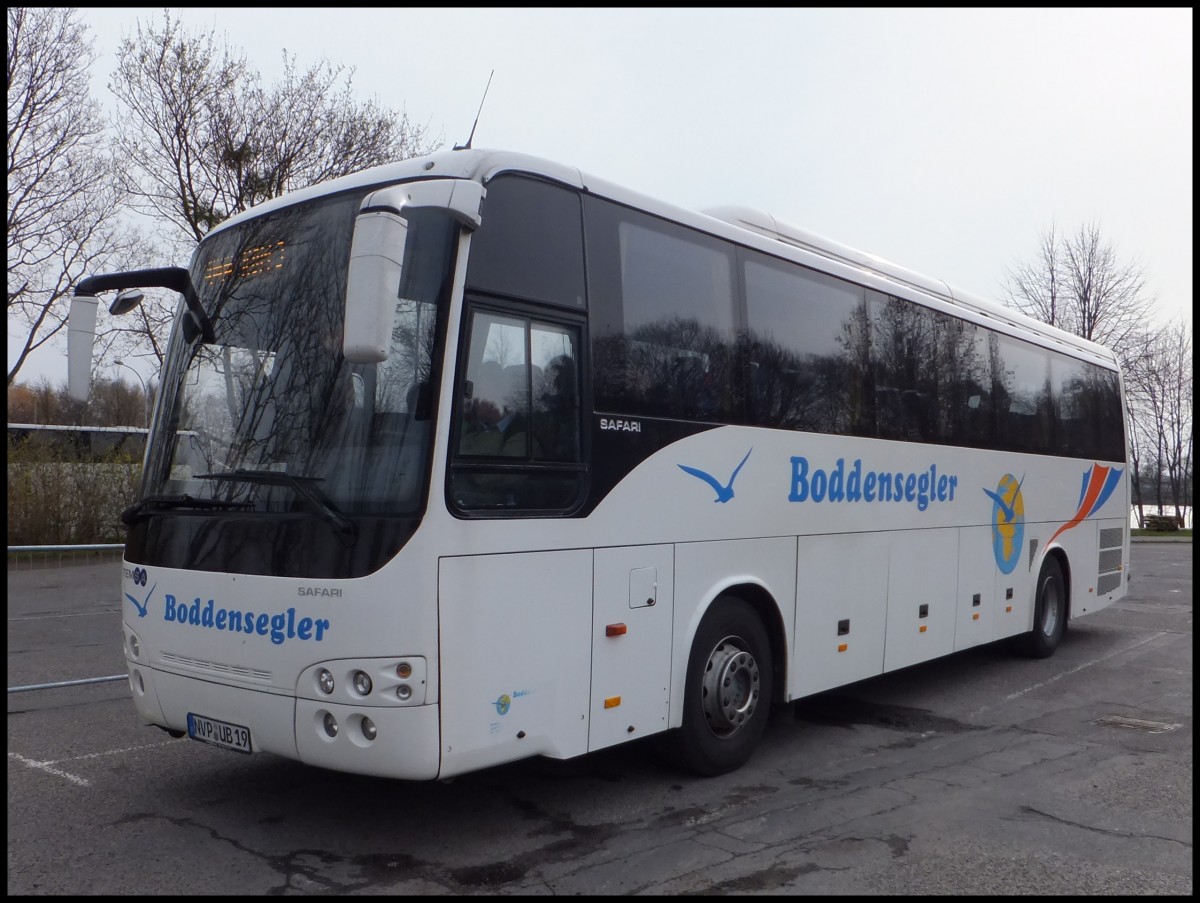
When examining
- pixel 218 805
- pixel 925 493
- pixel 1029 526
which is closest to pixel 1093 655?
pixel 1029 526

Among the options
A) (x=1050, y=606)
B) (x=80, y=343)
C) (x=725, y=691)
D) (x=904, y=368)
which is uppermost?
(x=904, y=368)

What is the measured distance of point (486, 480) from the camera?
509 cm

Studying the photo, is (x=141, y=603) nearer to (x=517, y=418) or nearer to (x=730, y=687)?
(x=517, y=418)

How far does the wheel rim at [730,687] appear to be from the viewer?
21.4ft

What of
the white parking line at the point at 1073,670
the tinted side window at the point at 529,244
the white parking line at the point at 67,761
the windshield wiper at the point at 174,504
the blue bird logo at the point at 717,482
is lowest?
the white parking line at the point at 1073,670

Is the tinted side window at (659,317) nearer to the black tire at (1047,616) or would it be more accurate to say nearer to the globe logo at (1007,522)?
the globe logo at (1007,522)

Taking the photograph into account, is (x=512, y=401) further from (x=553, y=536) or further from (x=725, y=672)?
(x=725, y=672)

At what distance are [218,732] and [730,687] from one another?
122 inches

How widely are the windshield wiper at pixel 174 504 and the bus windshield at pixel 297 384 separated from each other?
0.02 m

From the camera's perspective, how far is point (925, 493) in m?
8.99

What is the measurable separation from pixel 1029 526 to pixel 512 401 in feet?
25.2

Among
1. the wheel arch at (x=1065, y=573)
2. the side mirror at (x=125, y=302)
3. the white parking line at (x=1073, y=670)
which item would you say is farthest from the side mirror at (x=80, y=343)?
the wheel arch at (x=1065, y=573)

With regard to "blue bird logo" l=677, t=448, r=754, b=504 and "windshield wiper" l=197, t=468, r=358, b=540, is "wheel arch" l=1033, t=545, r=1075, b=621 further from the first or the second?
"windshield wiper" l=197, t=468, r=358, b=540

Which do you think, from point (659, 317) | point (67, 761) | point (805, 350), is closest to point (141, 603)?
point (67, 761)
